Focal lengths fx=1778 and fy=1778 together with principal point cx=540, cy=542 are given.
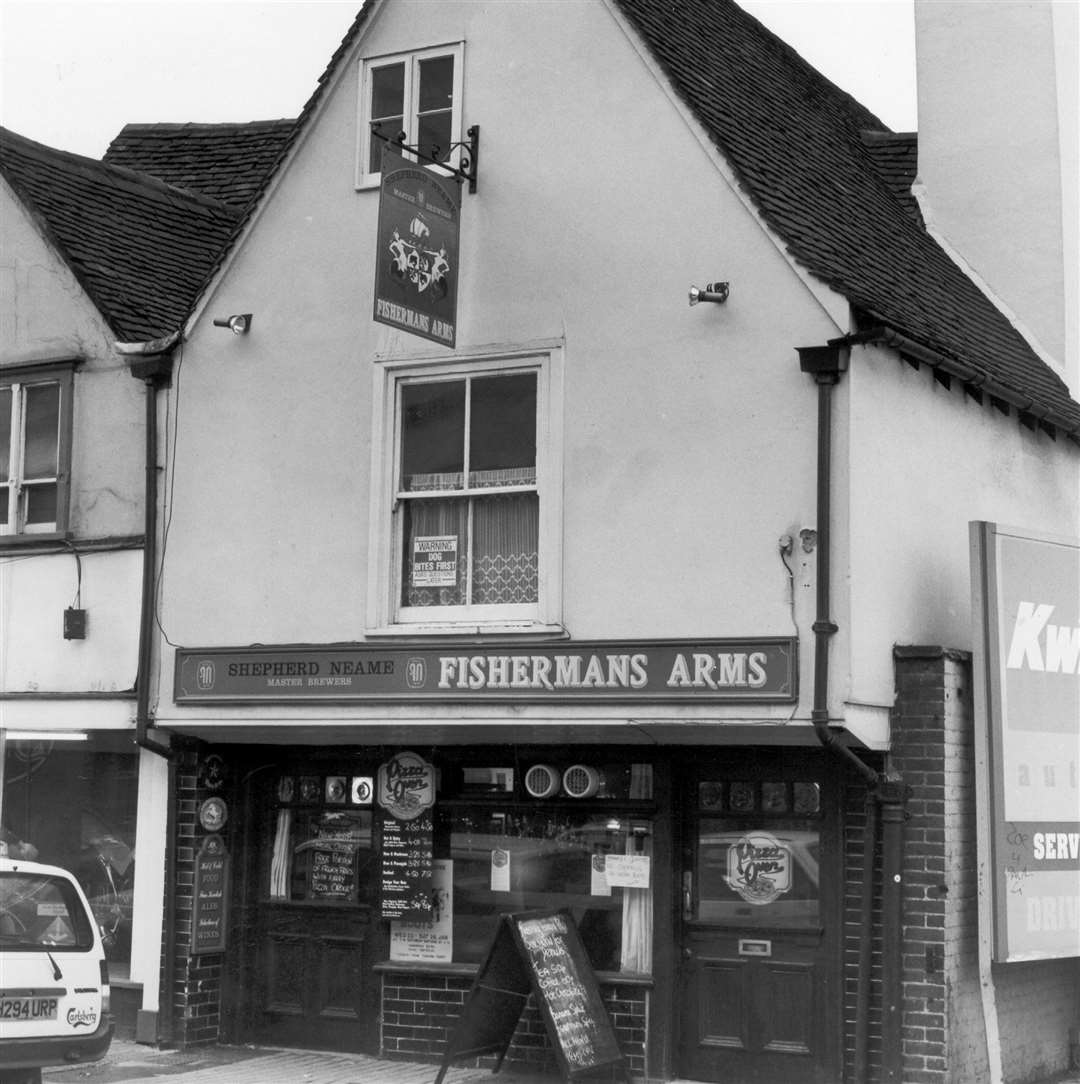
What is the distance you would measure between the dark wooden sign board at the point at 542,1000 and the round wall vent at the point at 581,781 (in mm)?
906

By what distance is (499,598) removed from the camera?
12.3m

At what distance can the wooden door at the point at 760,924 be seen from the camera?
11.7 m

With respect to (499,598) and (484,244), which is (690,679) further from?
(484,244)

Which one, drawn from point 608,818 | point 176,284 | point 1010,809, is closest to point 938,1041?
point 1010,809

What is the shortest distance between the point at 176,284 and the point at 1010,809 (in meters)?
8.31

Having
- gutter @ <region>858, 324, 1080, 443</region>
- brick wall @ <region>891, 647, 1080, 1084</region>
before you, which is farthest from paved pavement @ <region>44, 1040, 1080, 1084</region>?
gutter @ <region>858, 324, 1080, 443</region>

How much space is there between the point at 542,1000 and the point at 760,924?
5.18 feet

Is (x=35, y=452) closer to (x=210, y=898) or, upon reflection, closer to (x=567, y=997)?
(x=210, y=898)

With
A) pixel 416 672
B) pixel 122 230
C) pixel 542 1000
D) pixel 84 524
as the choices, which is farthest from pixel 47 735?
pixel 542 1000

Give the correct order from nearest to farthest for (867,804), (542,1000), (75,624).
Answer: (542,1000) → (867,804) → (75,624)

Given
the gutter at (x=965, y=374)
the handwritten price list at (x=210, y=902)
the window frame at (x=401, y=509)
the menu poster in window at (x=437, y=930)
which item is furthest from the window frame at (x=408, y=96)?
the handwritten price list at (x=210, y=902)

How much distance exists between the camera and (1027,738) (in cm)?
1202

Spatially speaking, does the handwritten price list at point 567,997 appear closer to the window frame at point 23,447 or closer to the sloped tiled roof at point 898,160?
the window frame at point 23,447

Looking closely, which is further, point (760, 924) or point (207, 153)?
point (207, 153)
